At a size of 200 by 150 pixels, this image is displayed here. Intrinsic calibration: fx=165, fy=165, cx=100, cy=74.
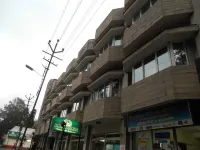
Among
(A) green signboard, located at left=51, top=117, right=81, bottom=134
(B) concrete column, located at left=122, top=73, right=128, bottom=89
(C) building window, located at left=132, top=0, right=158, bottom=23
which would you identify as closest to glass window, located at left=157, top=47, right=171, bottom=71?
(B) concrete column, located at left=122, top=73, right=128, bottom=89

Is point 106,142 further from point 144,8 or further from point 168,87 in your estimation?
point 144,8

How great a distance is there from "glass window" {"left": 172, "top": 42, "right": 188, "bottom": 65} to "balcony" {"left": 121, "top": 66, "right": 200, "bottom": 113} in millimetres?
832

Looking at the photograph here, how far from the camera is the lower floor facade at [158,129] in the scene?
6965mm

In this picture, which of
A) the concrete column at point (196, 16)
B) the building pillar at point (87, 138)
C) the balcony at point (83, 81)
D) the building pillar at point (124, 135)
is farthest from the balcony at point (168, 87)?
the balcony at point (83, 81)

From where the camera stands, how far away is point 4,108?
298ft

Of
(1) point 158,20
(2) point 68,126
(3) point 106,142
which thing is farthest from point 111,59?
(2) point 68,126

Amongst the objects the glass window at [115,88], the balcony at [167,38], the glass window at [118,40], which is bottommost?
the glass window at [115,88]

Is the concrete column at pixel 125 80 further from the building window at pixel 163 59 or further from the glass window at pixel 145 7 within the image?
Result: the glass window at pixel 145 7

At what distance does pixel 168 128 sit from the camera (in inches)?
311

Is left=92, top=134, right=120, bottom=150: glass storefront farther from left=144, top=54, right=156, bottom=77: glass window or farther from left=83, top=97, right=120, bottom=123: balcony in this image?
left=144, top=54, right=156, bottom=77: glass window

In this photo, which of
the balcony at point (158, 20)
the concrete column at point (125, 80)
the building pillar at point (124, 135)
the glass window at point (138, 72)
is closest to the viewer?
the balcony at point (158, 20)

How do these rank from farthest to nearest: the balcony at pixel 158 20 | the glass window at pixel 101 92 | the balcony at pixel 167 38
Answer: the glass window at pixel 101 92 < the balcony at pixel 158 20 < the balcony at pixel 167 38

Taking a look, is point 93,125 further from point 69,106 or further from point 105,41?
point 69,106

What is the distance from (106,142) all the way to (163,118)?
614 cm
